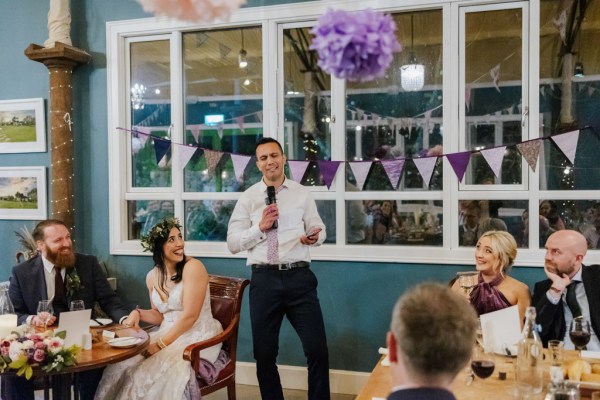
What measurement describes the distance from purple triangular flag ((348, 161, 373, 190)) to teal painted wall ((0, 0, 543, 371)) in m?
0.59

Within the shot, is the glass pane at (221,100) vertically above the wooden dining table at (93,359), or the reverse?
the glass pane at (221,100)

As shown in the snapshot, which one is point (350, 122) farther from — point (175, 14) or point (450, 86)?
point (175, 14)

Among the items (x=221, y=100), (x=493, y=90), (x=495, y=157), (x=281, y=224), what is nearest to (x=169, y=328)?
(x=281, y=224)

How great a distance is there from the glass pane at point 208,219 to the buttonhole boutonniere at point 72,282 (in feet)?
3.98

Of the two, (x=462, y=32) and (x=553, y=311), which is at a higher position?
(x=462, y=32)

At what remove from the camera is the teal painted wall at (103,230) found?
4023mm

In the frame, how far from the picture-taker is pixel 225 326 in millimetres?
3494

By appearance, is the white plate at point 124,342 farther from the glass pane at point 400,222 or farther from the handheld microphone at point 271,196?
the glass pane at point 400,222

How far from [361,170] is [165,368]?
1.93 m

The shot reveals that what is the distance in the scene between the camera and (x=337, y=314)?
4.09m

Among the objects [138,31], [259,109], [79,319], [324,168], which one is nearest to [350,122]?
[324,168]

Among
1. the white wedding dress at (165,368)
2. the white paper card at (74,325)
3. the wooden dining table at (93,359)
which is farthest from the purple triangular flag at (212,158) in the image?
the white paper card at (74,325)

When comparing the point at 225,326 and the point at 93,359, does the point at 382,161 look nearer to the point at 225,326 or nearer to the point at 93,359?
the point at 225,326

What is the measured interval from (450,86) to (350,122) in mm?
745
